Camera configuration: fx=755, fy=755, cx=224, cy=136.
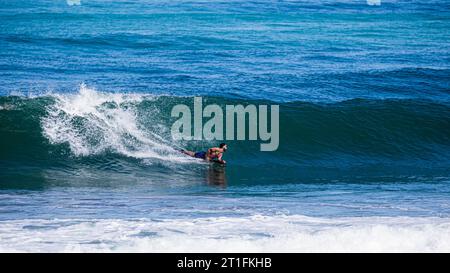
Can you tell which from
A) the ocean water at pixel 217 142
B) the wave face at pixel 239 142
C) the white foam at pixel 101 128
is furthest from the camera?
the white foam at pixel 101 128

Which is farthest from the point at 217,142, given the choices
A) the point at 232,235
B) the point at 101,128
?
the point at 232,235

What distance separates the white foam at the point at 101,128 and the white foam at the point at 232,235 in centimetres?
609

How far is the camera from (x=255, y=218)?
1263 cm

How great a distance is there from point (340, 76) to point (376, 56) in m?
6.09

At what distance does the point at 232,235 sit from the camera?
11484 mm

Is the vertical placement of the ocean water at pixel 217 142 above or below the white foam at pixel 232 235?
above

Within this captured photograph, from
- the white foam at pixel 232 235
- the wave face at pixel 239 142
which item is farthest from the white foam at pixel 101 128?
the white foam at pixel 232 235

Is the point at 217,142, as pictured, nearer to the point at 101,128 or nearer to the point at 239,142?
the point at 239,142

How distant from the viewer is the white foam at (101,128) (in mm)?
18859

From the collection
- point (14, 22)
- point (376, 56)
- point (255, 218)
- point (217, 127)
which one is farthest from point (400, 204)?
point (14, 22)

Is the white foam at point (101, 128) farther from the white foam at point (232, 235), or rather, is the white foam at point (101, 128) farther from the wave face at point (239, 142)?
the white foam at point (232, 235)

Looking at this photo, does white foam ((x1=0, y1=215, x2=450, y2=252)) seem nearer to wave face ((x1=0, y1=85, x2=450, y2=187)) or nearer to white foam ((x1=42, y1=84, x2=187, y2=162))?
wave face ((x1=0, y1=85, x2=450, y2=187))

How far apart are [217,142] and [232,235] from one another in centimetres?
875

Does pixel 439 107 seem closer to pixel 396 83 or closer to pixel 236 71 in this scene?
pixel 396 83
